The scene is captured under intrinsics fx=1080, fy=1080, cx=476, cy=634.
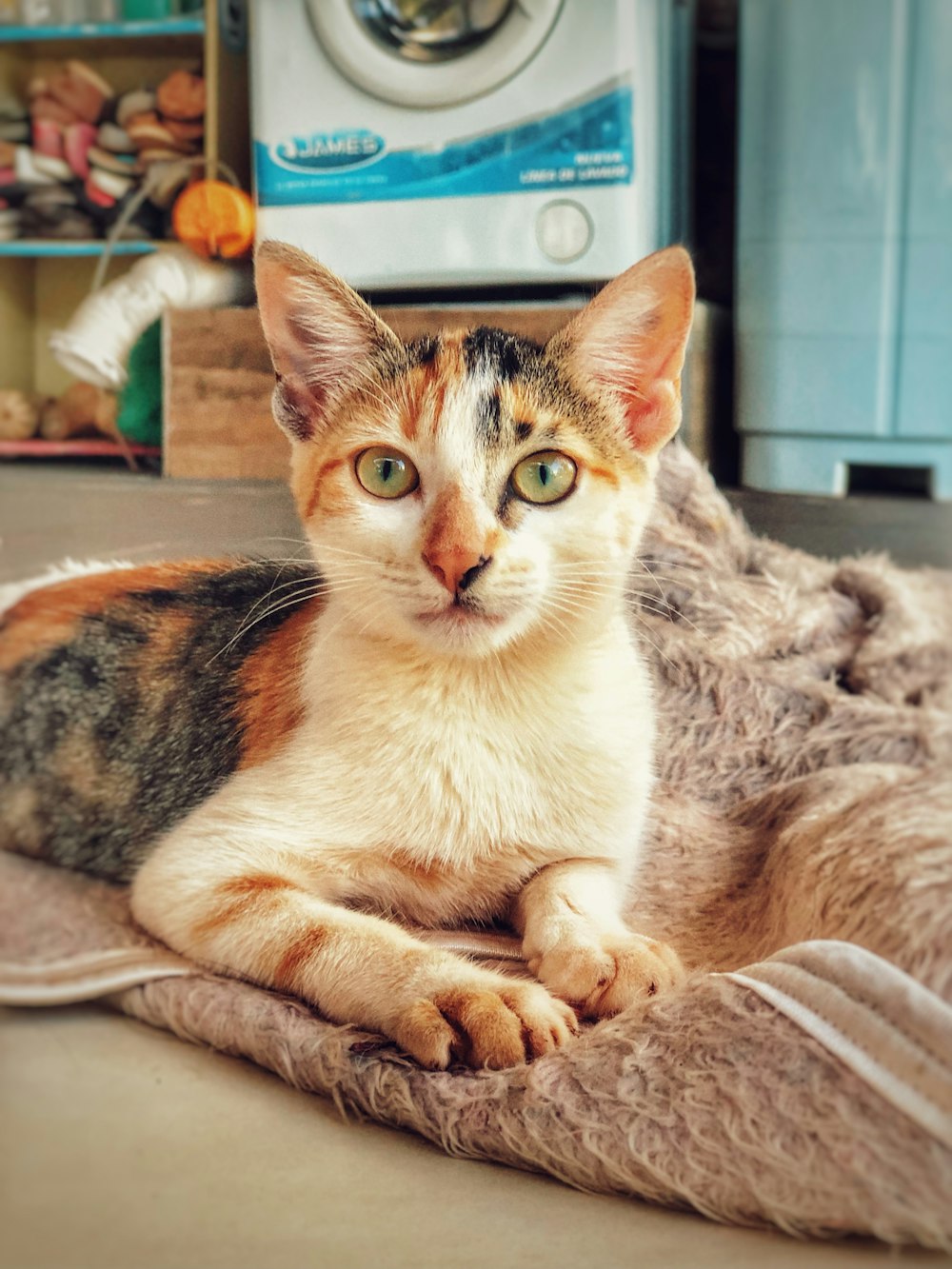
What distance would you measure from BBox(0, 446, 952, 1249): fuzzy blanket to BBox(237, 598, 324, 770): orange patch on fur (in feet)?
0.54

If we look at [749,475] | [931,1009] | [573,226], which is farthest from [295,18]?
[931,1009]

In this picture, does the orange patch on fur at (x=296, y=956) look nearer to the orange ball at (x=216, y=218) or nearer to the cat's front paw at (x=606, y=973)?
the cat's front paw at (x=606, y=973)

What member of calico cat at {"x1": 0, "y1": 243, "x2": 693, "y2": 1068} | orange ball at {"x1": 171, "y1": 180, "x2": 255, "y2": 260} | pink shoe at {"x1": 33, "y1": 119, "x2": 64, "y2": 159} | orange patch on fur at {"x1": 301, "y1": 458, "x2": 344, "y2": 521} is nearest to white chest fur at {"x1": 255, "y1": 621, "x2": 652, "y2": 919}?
calico cat at {"x1": 0, "y1": 243, "x2": 693, "y2": 1068}

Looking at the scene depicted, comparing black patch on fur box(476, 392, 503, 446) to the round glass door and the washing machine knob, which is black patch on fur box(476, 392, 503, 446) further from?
the round glass door

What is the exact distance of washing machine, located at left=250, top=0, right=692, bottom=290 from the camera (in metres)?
0.77

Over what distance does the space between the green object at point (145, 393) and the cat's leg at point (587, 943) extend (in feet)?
1.49

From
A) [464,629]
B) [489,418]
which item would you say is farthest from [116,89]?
[464,629]

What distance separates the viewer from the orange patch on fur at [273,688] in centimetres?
84

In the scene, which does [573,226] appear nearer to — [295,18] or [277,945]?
[295,18]

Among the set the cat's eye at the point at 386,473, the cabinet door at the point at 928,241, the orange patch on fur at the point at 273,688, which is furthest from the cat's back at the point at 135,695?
the cabinet door at the point at 928,241

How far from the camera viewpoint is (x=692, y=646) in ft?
2.99

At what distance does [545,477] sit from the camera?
2.47ft

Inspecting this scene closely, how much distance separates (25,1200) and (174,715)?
0.36 m

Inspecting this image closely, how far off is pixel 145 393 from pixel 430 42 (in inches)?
13.0
